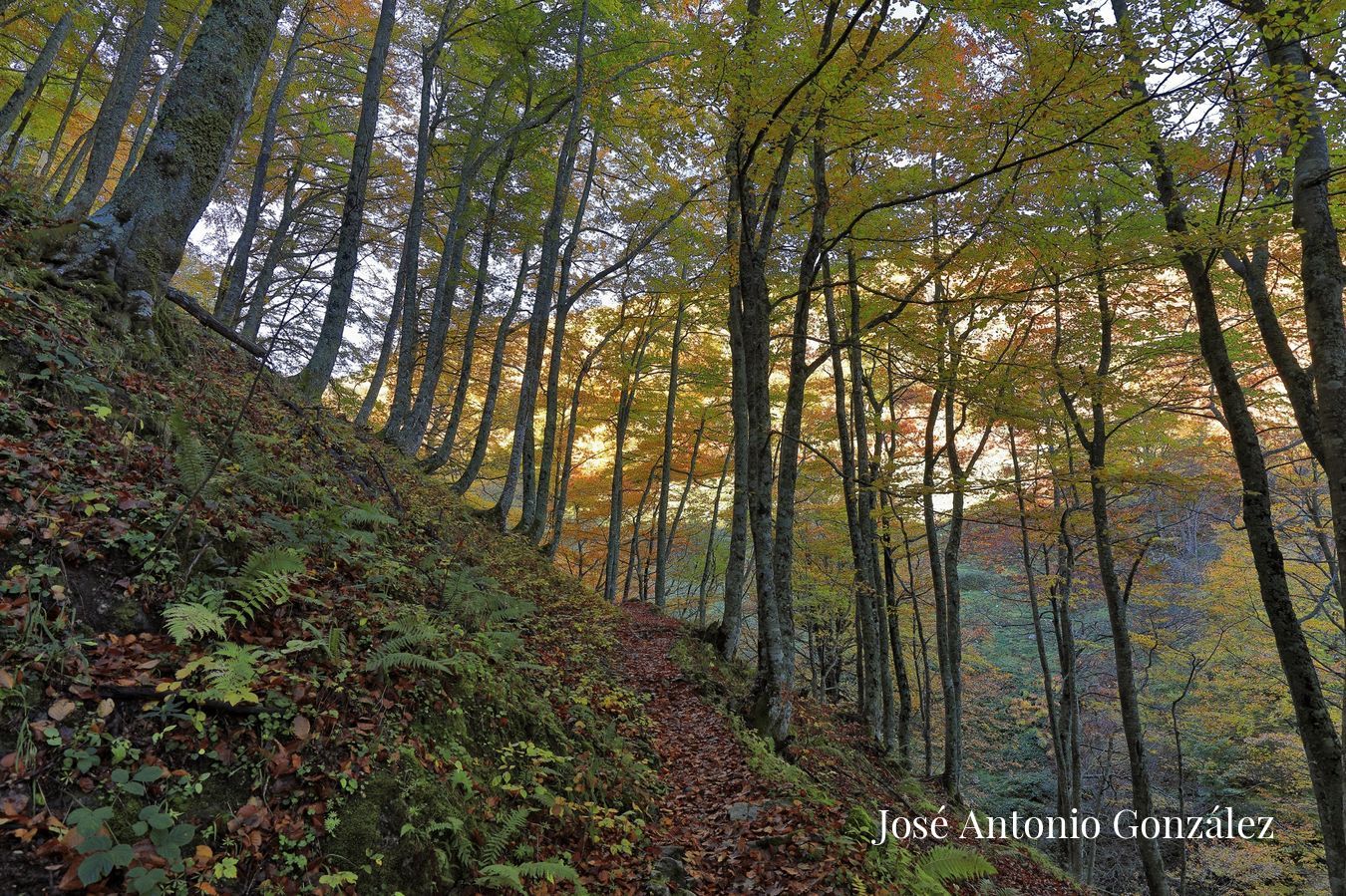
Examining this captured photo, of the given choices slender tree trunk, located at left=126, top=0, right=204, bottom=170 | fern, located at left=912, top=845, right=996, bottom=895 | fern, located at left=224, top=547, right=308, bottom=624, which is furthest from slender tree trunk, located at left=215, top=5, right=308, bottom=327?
fern, located at left=912, top=845, right=996, bottom=895

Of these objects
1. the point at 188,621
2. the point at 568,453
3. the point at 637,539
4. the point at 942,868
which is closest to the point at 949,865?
the point at 942,868

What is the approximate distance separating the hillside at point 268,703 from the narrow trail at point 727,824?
3 centimetres

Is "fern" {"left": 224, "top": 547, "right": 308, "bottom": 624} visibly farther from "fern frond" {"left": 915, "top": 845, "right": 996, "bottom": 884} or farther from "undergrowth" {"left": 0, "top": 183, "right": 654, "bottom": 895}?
"fern frond" {"left": 915, "top": 845, "right": 996, "bottom": 884}

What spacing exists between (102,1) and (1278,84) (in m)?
20.2

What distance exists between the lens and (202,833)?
248cm

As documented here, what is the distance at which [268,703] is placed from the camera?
3066 mm

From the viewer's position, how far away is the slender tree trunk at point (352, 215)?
9180mm

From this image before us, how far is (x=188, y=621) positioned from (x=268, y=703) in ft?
1.85

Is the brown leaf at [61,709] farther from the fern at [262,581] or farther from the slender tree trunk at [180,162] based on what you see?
the slender tree trunk at [180,162]

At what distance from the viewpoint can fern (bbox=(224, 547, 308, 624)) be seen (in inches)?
137

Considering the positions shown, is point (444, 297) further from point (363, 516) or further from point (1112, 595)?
point (1112, 595)

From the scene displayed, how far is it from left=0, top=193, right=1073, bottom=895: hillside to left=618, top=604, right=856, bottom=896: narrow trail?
0.09 ft

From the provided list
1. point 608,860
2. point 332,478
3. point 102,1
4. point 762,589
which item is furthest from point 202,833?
point 102,1

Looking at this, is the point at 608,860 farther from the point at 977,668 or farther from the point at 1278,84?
the point at 977,668
